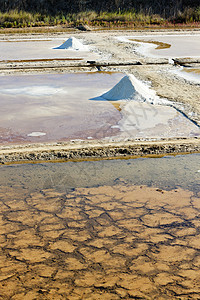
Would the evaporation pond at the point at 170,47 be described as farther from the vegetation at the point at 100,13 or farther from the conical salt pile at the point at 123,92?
the vegetation at the point at 100,13

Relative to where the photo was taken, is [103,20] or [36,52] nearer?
[36,52]

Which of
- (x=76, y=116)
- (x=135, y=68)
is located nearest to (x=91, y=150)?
(x=76, y=116)

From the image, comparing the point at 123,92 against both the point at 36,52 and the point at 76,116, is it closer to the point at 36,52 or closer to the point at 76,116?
the point at 76,116

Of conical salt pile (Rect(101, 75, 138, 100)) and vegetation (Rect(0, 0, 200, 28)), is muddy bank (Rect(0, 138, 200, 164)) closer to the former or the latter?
conical salt pile (Rect(101, 75, 138, 100))

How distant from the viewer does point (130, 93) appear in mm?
6348

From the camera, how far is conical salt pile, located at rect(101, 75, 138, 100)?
633 cm

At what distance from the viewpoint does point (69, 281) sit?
227 centimetres

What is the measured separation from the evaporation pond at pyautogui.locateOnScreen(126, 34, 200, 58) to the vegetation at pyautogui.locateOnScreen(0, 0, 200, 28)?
7.04 meters

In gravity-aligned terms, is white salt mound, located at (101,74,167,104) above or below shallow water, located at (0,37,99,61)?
below

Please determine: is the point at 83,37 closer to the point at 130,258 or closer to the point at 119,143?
the point at 119,143

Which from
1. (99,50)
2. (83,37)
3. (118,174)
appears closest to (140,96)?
(118,174)

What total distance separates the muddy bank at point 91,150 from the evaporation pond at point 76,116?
10.2 inches

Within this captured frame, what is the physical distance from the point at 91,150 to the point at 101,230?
4.98 feet

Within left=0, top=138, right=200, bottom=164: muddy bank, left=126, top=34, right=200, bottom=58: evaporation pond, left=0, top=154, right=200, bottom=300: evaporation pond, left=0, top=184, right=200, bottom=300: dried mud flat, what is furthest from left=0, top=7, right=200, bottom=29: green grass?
left=0, top=184, right=200, bottom=300: dried mud flat
